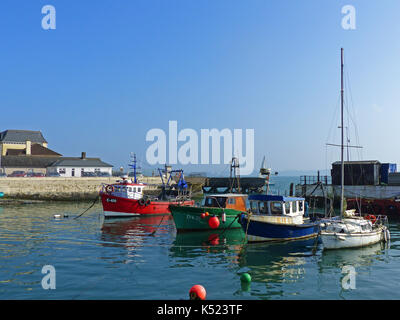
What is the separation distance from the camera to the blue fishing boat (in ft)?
71.5

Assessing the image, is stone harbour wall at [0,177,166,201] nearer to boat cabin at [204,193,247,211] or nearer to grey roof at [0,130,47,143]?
boat cabin at [204,193,247,211]

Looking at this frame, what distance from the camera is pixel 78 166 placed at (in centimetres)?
7019

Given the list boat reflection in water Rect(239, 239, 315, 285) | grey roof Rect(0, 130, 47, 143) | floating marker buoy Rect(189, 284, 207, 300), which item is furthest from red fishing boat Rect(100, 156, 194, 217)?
grey roof Rect(0, 130, 47, 143)

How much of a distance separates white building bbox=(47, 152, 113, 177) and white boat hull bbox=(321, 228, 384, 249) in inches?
2301

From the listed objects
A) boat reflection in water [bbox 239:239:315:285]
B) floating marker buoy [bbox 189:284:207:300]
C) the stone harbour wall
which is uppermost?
the stone harbour wall

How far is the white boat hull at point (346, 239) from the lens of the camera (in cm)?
2022

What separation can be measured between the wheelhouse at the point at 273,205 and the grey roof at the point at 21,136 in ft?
252

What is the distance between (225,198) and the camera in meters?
28.3

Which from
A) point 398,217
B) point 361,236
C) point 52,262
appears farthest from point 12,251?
Result: point 398,217

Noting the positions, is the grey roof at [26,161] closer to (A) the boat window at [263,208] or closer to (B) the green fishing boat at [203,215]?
(B) the green fishing boat at [203,215]

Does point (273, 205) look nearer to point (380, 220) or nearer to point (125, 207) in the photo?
point (380, 220)

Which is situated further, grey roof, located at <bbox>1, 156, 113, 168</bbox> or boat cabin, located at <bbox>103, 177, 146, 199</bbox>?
grey roof, located at <bbox>1, 156, 113, 168</bbox>

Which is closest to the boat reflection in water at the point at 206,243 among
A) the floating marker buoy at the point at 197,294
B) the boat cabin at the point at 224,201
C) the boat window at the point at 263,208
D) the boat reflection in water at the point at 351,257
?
the boat cabin at the point at 224,201
